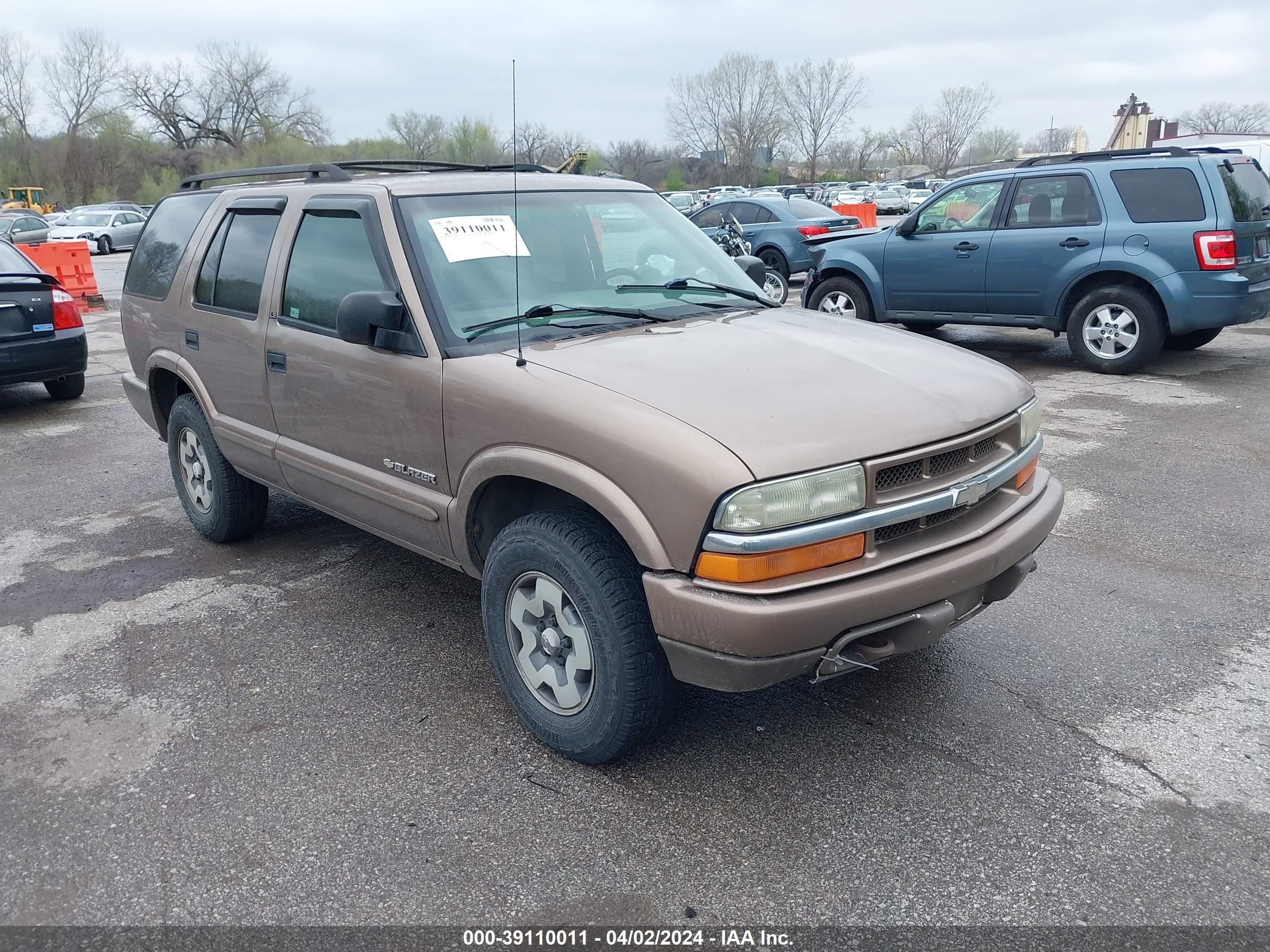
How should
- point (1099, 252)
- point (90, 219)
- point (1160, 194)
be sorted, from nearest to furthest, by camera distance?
point (1160, 194) < point (1099, 252) < point (90, 219)

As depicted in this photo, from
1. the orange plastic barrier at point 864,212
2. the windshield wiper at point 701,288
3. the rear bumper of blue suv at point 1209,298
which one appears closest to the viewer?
the windshield wiper at point 701,288

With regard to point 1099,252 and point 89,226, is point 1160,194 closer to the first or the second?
point 1099,252

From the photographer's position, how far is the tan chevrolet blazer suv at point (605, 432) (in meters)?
2.68

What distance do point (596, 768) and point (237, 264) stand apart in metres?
2.95

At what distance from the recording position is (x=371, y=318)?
345cm

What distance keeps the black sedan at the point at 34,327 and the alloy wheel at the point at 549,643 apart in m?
6.97

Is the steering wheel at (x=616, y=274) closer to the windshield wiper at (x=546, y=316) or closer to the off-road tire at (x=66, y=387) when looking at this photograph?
the windshield wiper at (x=546, y=316)

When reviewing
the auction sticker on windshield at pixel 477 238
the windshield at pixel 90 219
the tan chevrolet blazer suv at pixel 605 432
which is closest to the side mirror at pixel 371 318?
the tan chevrolet blazer suv at pixel 605 432

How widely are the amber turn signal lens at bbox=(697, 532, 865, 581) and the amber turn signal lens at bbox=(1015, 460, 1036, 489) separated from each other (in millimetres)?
951

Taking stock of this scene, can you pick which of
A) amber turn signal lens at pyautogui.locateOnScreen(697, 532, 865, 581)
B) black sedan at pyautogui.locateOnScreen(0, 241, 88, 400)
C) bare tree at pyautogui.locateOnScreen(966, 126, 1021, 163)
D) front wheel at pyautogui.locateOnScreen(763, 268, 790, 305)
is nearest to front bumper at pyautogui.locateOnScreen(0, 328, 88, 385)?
black sedan at pyautogui.locateOnScreen(0, 241, 88, 400)

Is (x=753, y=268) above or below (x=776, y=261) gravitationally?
above

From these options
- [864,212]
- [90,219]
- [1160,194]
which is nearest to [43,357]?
[1160,194]

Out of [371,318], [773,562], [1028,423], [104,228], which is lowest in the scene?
[773,562]

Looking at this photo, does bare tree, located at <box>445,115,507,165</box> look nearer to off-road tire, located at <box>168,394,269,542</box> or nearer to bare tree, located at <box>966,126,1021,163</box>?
off-road tire, located at <box>168,394,269,542</box>
